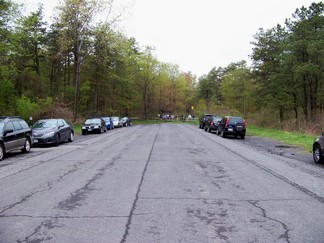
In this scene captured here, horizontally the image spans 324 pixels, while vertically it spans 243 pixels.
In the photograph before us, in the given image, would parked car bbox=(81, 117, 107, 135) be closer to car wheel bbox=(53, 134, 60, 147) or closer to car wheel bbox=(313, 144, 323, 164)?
car wheel bbox=(53, 134, 60, 147)

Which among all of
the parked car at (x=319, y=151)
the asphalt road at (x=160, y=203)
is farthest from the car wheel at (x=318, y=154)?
the asphalt road at (x=160, y=203)

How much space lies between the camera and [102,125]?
3219 cm

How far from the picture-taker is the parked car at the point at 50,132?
1814 centimetres

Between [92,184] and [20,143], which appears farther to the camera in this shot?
[20,143]

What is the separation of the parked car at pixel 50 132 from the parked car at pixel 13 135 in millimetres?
2186

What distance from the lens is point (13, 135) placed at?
Answer: 568 inches

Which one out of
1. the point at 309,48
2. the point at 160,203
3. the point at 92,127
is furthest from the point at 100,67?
the point at 160,203

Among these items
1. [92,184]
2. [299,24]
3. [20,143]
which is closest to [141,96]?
[299,24]

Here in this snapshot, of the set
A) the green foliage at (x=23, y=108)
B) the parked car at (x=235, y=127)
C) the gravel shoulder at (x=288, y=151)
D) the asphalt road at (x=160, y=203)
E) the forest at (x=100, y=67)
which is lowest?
the gravel shoulder at (x=288, y=151)

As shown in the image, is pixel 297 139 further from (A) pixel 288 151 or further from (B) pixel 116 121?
(B) pixel 116 121

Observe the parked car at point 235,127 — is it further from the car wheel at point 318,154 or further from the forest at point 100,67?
the car wheel at point 318,154

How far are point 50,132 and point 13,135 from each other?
13.2ft

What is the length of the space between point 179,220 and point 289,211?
77.6 inches

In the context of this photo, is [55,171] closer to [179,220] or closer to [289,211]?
[179,220]
